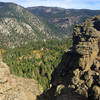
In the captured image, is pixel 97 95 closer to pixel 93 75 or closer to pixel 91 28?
pixel 93 75

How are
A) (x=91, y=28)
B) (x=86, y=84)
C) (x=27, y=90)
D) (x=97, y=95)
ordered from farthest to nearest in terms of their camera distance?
(x=27, y=90), (x=91, y=28), (x=86, y=84), (x=97, y=95)

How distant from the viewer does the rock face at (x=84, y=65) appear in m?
36.6

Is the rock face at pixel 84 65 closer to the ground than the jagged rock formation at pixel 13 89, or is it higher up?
higher up

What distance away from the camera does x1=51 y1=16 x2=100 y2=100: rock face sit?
120 ft

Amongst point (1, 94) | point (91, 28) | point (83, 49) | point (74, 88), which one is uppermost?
point (91, 28)

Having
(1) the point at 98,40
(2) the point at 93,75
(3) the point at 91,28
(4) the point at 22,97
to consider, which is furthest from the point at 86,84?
(4) the point at 22,97

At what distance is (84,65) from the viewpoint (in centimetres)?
4294

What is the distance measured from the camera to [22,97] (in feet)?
178

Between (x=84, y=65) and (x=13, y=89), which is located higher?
(x=84, y=65)

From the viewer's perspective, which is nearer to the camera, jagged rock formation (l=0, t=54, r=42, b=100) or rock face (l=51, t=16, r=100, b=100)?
rock face (l=51, t=16, r=100, b=100)

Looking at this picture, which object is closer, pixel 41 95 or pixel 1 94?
pixel 1 94

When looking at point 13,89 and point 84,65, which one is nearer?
point 84,65

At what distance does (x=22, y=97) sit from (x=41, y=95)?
331 inches

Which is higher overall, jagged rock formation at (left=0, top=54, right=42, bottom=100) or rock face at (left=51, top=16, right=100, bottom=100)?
rock face at (left=51, top=16, right=100, bottom=100)
